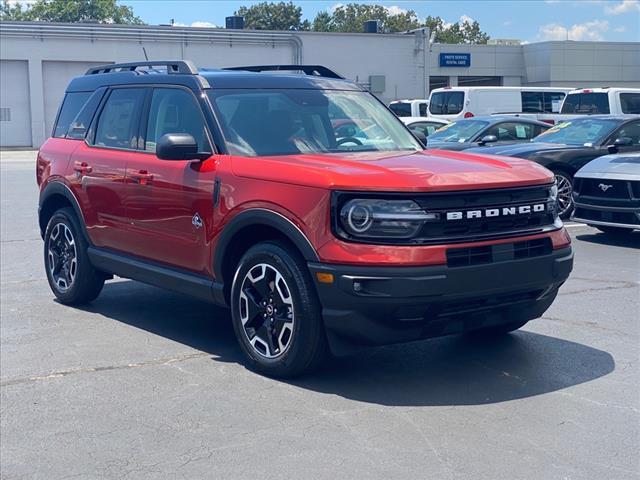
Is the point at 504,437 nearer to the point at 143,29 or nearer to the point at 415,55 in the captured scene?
the point at 143,29

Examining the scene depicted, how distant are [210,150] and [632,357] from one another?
318 centimetres

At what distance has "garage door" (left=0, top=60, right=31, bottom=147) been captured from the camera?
4259cm

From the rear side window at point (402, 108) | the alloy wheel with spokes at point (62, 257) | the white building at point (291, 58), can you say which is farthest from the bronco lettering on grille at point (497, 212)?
the white building at point (291, 58)

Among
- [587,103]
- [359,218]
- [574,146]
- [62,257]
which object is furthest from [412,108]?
[359,218]

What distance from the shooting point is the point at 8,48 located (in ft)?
138

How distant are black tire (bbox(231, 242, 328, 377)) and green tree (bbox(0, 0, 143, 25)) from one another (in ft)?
285

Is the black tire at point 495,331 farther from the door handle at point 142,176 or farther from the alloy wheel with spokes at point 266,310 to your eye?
the door handle at point 142,176

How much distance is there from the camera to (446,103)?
27109mm

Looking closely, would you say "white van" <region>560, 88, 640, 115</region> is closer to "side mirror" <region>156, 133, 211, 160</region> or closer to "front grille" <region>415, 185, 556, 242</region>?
"front grille" <region>415, 185, 556, 242</region>

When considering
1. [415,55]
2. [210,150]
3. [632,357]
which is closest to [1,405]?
[210,150]

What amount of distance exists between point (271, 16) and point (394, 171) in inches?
3839

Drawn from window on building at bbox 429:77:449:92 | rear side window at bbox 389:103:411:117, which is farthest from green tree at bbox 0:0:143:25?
rear side window at bbox 389:103:411:117

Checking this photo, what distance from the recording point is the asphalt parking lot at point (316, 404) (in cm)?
438

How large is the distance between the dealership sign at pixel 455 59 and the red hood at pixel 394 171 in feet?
151
